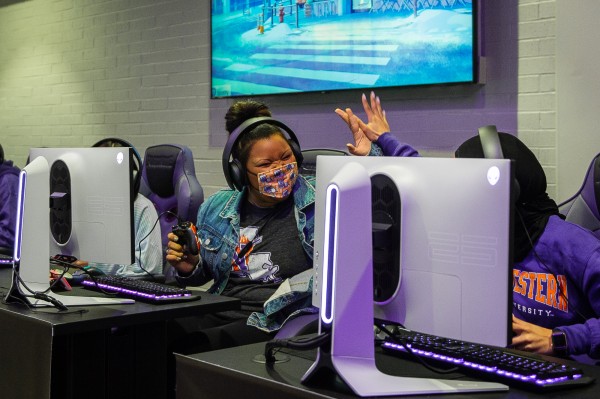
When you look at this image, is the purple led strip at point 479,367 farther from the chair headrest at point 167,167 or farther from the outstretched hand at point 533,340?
the chair headrest at point 167,167

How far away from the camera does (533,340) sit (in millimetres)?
1775

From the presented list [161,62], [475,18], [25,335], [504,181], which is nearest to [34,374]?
[25,335]

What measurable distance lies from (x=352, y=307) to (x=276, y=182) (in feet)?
3.88

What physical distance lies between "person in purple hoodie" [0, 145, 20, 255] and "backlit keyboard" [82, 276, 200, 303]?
117 cm

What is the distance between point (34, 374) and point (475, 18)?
2.36m

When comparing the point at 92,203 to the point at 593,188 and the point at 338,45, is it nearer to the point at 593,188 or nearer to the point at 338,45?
the point at 593,188

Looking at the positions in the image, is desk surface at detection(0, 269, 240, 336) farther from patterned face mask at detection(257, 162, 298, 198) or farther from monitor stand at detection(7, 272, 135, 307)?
patterned face mask at detection(257, 162, 298, 198)

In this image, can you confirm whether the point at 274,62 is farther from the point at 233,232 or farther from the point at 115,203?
the point at 115,203

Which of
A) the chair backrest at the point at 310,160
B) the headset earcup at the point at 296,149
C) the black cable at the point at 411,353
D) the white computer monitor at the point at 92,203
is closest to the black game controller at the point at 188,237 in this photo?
the white computer monitor at the point at 92,203

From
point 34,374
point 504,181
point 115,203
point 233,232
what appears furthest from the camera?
point 233,232

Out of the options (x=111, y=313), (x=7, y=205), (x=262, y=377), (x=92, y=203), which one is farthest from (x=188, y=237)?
(x=7, y=205)

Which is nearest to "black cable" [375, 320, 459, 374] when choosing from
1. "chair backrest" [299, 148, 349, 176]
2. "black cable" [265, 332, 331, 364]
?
"black cable" [265, 332, 331, 364]

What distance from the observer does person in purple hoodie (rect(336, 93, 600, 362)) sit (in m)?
1.79

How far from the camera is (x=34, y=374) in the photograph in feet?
7.12
